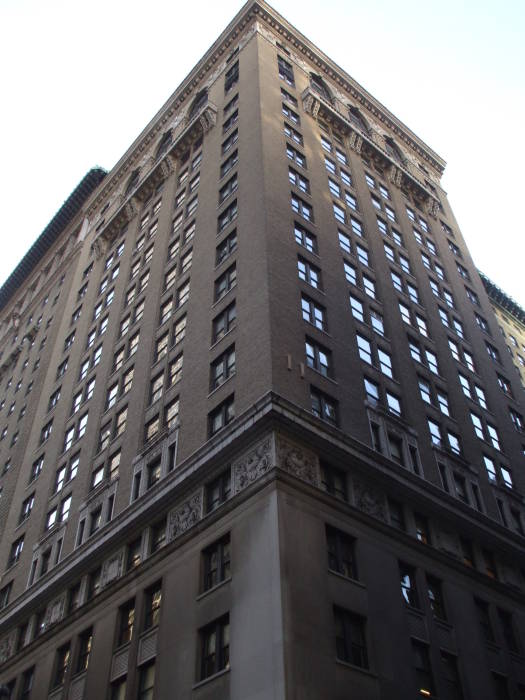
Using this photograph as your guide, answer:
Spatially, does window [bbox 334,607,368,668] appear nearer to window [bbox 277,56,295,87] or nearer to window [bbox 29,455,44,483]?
window [bbox 29,455,44,483]

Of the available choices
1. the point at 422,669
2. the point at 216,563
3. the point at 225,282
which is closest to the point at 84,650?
the point at 216,563

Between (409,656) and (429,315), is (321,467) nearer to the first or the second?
(409,656)

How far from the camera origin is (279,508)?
94.1 ft

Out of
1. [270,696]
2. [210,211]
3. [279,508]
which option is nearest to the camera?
[270,696]

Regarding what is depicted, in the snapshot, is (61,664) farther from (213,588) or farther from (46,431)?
(46,431)

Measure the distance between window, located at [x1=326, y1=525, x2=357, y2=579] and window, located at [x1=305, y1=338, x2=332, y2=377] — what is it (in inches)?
344

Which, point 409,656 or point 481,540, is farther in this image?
point 481,540

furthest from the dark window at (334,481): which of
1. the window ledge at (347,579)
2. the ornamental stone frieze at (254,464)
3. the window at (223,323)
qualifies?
the window at (223,323)

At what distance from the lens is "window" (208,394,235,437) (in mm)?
35219

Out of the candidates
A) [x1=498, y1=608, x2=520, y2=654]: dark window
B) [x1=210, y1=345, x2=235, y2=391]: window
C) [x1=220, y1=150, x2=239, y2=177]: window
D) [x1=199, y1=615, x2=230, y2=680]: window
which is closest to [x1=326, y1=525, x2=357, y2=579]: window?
[x1=199, y1=615, x2=230, y2=680]: window

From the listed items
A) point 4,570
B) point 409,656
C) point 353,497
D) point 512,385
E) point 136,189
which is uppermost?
point 136,189

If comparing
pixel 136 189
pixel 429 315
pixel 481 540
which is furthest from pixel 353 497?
pixel 136 189

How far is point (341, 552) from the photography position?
30.2 meters

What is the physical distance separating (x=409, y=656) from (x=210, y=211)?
30896mm
